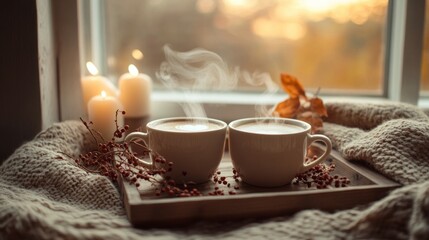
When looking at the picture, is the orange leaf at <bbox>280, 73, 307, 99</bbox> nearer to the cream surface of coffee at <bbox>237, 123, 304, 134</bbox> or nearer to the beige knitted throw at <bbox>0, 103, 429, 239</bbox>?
the beige knitted throw at <bbox>0, 103, 429, 239</bbox>

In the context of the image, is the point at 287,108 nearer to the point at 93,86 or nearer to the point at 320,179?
the point at 320,179

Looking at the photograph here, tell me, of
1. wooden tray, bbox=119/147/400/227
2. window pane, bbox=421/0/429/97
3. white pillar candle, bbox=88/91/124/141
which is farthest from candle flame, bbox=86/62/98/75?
window pane, bbox=421/0/429/97

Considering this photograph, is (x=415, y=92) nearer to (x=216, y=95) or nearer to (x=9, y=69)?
(x=216, y=95)

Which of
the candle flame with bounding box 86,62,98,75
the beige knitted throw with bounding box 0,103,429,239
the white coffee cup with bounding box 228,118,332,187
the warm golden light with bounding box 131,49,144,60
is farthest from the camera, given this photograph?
the warm golden light with bounding box 131,49,144,60

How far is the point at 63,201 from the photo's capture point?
770 mm

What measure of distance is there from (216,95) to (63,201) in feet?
1.77

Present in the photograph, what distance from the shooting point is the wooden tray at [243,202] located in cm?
68

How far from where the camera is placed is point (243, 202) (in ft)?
2.29

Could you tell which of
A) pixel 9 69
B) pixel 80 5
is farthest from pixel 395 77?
pixel 9 69

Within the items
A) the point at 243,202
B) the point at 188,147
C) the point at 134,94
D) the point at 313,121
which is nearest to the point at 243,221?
the point at 243,202

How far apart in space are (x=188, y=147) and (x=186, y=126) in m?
0.07

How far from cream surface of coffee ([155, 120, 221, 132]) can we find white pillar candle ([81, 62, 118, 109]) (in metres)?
0.31

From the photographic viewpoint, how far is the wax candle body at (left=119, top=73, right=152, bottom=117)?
109cm

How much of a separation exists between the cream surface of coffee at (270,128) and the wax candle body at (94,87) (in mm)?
402
